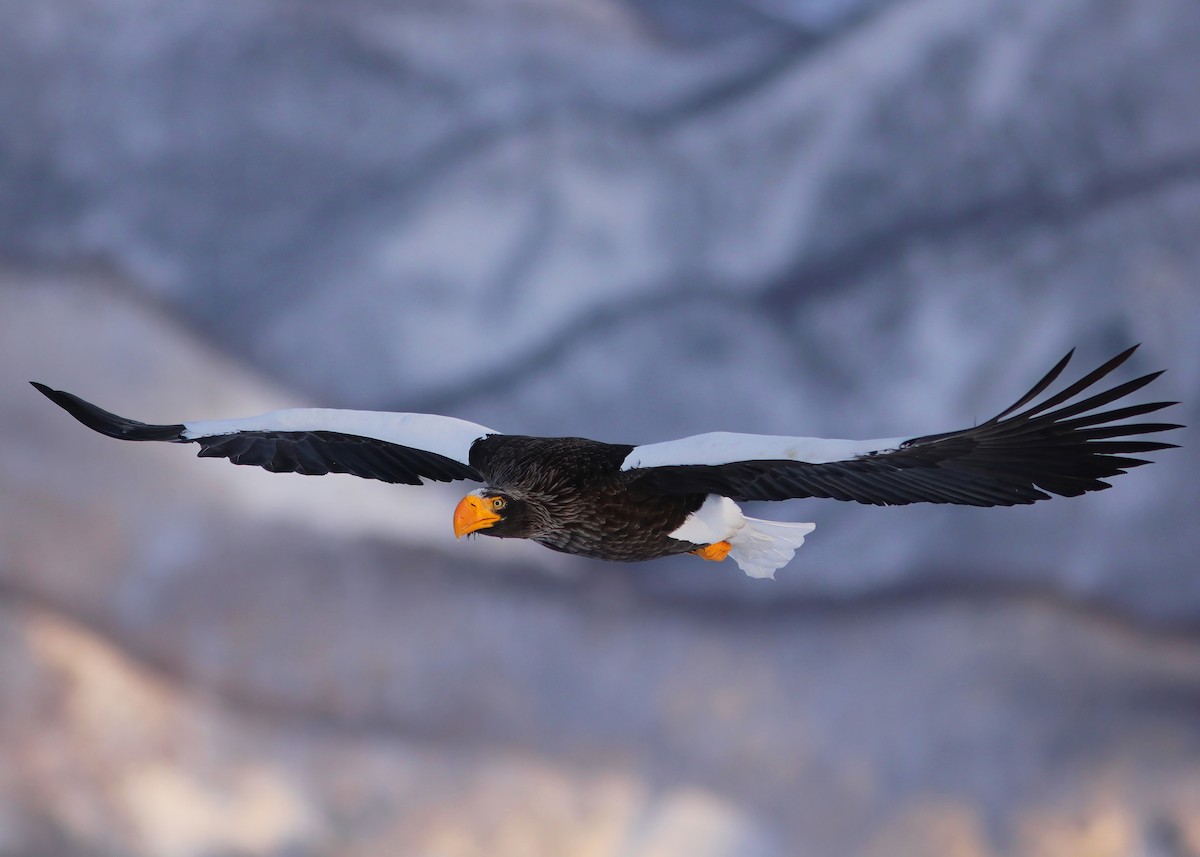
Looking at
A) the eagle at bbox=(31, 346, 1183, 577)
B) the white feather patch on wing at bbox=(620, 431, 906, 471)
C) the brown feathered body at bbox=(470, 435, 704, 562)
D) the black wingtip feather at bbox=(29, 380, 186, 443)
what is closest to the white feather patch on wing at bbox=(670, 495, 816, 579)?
the eagle at bbox=(31, 346, 1183, 577)

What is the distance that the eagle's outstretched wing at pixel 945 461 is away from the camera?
157 inches

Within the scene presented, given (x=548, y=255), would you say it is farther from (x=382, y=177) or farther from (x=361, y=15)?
(x=361, y=15)

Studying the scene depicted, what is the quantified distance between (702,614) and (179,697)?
A: 8.54ft

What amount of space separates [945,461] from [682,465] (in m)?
0.68

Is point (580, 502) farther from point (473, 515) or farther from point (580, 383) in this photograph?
point (580, 383)

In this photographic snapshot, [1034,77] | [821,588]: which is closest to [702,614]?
[821,588]

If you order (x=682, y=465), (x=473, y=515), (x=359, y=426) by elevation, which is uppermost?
(x=359, y=426)

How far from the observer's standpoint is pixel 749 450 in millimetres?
4105

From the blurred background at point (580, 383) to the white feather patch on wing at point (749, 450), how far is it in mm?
3386

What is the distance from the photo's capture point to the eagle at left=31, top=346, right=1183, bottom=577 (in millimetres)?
3992

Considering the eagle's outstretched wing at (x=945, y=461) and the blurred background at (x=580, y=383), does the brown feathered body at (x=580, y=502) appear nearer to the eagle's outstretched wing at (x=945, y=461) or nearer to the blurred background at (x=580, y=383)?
the eagle's outstretched wing at (x=945, y=461)

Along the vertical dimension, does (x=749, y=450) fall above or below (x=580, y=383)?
below

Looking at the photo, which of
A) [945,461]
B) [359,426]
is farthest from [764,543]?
[359,426]

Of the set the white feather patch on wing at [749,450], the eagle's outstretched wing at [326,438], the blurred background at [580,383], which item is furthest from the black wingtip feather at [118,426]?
the blurred background at [580,383]
